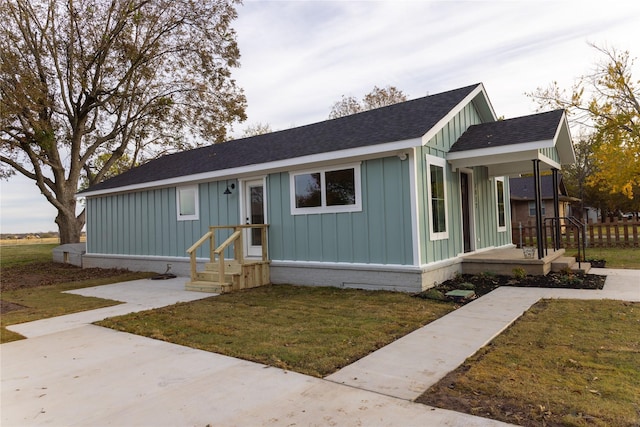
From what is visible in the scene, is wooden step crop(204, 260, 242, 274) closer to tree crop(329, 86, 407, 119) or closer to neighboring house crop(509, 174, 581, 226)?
tree crop(329, 86, 407, 119)

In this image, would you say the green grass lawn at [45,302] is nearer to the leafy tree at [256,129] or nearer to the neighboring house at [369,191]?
the neighboring house at [369,191]

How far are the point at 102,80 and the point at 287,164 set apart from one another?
12814 millimetres

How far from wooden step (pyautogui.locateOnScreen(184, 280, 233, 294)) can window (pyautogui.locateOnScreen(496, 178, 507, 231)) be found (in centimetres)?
770

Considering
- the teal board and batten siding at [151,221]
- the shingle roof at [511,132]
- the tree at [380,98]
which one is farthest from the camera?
the tree at [380,98]

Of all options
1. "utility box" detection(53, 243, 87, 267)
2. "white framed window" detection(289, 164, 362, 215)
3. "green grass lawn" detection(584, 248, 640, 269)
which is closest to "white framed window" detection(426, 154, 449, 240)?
"white framed window" detection(289, 164, 362, 215)

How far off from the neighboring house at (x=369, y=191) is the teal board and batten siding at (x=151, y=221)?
47 mm

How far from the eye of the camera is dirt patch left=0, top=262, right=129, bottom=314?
1027 centimetres

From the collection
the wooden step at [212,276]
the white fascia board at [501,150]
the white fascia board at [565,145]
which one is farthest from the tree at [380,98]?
the wooden step at [212,276]

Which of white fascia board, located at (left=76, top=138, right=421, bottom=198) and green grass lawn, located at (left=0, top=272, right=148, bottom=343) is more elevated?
white fascia board, located at (left=76, top=138, right=421, bottom=198)

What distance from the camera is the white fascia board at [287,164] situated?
6693 mm

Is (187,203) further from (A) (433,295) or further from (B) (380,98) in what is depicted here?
(B) (380,98)

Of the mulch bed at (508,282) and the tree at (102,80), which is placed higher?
the tree at (102,80)

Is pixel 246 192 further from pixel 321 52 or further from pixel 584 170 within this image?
pixel 584 170

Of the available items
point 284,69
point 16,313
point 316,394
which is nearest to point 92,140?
point 284,69
